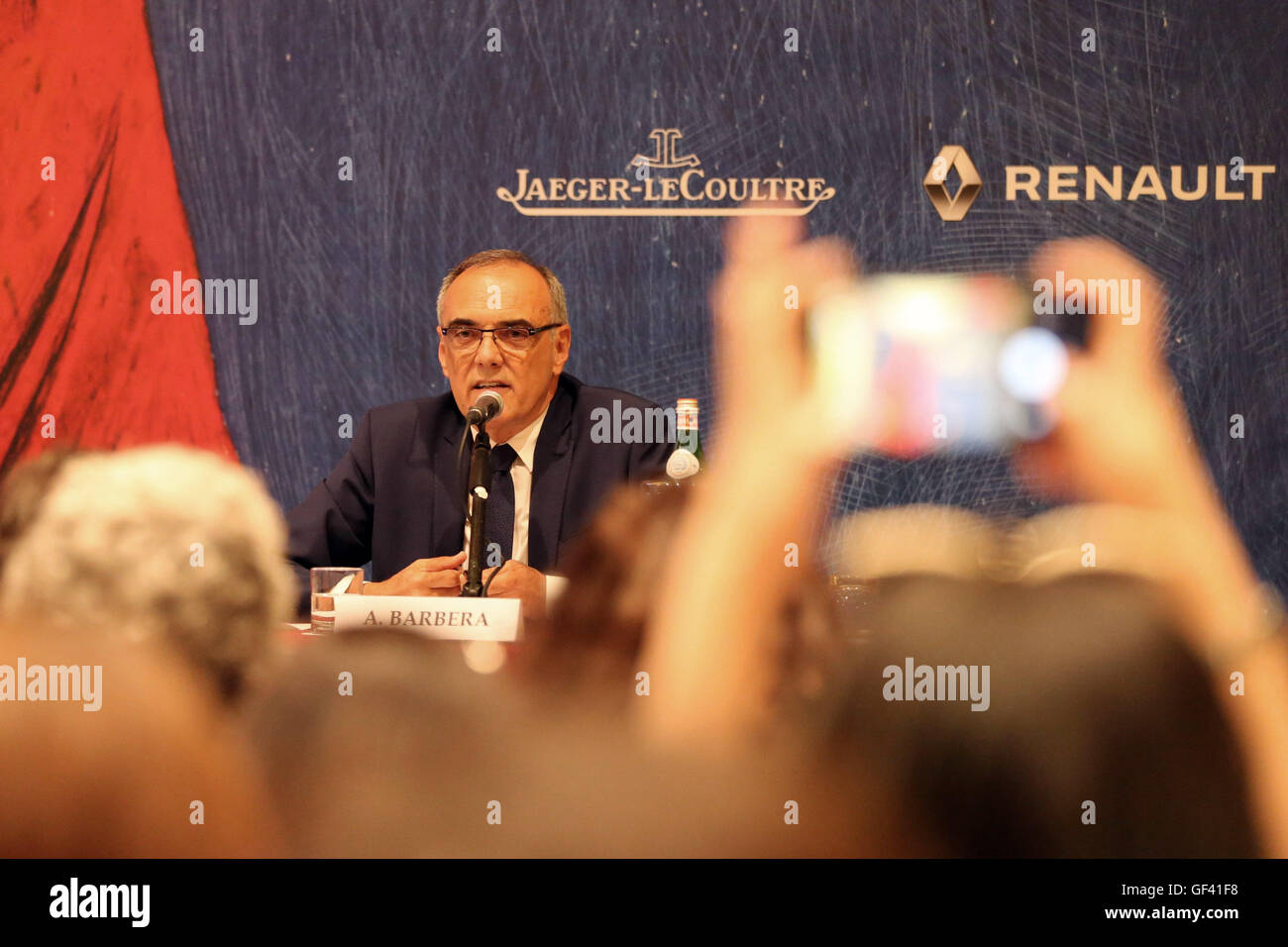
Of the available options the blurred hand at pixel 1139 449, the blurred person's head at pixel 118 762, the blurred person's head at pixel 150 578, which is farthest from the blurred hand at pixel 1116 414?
the blurred person's head at pixel 118 762

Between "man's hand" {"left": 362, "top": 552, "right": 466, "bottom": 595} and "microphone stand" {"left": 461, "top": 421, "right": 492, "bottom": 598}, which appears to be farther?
"man's hand" {"left": 362, "top": 552, "right": 466, "bottom": 595}

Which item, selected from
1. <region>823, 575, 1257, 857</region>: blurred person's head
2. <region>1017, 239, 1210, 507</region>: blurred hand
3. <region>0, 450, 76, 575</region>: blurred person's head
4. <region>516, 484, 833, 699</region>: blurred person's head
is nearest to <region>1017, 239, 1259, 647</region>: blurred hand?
<region>1017, 239, 1210, 507</region>: blurred hand

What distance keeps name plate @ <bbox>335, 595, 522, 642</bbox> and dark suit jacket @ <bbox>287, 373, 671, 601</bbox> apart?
0.49 metres

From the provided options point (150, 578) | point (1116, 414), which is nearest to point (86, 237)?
point (150, 578)

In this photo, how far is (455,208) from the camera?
2.65m

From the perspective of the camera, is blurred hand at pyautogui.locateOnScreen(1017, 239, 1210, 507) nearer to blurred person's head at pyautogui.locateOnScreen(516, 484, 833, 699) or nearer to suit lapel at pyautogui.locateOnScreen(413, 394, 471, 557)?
blurred person's head at pyautogui.locateOnScreen(516, 484, 833, 699)

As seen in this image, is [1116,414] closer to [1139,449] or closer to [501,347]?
[1139,449]

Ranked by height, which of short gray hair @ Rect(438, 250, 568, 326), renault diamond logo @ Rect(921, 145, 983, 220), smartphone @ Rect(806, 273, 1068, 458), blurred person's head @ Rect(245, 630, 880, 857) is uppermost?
renault diamond logo @ Rect(921, 145, 983, 220)

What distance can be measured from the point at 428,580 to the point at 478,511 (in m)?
0.19

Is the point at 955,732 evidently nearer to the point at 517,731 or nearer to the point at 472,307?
the point at 517,731

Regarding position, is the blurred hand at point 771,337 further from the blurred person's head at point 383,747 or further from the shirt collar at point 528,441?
the blurred person's head at point 383,747

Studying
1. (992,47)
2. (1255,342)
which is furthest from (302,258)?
(1255,342)

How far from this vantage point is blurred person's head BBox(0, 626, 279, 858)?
6.51 ft

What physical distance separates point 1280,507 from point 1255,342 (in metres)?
0.36
